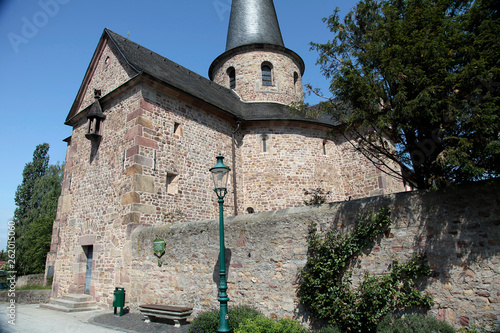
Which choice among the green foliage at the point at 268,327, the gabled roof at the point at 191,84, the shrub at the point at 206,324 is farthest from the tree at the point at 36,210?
the green foliage at the point at 268,327

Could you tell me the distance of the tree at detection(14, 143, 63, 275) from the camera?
25766 mm

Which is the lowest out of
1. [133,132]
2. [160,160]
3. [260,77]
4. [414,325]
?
[414,325]

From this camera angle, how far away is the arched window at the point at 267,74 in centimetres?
1958

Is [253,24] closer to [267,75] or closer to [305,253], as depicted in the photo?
[267,75]

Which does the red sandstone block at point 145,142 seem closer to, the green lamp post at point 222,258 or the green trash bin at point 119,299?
the green trash bin at point 119,299

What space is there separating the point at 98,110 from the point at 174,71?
3.99 metres

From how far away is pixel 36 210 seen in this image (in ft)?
101

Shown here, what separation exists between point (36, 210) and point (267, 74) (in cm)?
2593

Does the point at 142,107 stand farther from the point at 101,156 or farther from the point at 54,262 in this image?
the point at 54,262

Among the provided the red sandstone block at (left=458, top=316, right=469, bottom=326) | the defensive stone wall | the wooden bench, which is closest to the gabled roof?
the wooden bench

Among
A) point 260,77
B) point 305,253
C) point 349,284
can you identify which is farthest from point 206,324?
point 260,77

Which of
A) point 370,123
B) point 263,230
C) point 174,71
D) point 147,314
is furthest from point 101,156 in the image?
point 370,123

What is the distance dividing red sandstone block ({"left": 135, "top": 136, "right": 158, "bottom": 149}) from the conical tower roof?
1150 centimetres

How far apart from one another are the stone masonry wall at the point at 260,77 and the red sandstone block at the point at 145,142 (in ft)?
28.9
